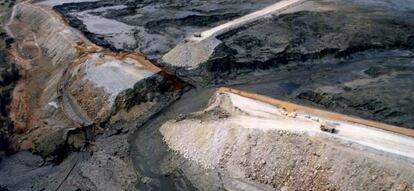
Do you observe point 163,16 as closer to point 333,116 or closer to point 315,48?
point 315,48

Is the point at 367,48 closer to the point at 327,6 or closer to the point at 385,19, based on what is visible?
the point at 385,19

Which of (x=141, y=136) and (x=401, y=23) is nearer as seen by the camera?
(x=141, y=136)

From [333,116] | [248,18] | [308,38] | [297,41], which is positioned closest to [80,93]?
[333,116]

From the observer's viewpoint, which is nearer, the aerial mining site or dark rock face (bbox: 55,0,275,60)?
the aerial mining site

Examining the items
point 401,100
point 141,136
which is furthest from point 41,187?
point 401,100

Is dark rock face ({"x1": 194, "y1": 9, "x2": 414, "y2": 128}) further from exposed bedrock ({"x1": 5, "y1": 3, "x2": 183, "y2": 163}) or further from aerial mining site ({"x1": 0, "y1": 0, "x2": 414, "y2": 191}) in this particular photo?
exposed bedrock ({"x1": 5, "y1": 3, "x2": 183, "y2": 163})

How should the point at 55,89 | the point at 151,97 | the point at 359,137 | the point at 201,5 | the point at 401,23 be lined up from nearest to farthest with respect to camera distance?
the point at 359,137, the point at 151,97, the point at 55,89, the point at 401,23, the point at 201,5

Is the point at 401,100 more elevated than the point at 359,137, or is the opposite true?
the point at 359,137

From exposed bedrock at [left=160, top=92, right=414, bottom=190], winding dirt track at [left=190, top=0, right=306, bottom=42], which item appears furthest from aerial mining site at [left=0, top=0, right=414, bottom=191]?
winding dirt track at [left=190, top=0, right=306, bottom=42]
